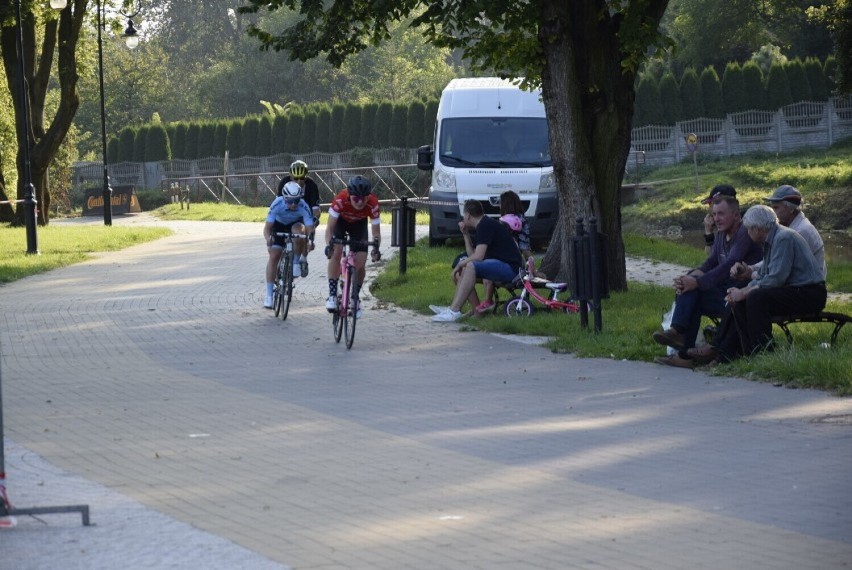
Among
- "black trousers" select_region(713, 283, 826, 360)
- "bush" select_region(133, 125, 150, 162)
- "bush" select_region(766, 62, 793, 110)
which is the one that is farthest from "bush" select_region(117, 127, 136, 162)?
"black trousers" select_region(713, 283, 826, 360)

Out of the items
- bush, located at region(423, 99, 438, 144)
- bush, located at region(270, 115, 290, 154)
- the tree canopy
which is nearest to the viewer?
the tree canopy

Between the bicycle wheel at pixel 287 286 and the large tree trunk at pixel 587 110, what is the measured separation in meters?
3.20

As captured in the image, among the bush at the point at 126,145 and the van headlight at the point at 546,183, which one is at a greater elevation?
the bush at the point at 126,145

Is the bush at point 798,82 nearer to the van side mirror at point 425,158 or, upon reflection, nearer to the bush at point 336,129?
the bush at point 336,129

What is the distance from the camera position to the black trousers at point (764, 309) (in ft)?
37.1

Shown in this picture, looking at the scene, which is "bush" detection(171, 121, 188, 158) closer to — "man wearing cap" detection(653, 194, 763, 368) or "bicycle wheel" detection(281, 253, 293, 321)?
"bicycle wheel" detection(281, 253, 293, 321)

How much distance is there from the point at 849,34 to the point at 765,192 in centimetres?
704

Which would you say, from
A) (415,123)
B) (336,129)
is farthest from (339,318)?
(336,129)

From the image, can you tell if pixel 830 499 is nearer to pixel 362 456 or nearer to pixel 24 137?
pixel 362 456

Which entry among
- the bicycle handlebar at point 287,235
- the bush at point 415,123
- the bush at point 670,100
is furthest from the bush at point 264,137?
the bicycle handlebar at point 287,235

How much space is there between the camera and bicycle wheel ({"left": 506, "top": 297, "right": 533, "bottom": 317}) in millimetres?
15680

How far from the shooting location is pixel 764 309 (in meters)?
11.4

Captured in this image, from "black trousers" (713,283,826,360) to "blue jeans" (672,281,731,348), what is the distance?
0.44 m

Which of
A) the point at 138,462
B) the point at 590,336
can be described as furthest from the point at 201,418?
the point at 590,336
